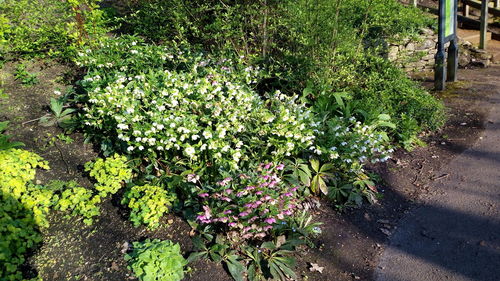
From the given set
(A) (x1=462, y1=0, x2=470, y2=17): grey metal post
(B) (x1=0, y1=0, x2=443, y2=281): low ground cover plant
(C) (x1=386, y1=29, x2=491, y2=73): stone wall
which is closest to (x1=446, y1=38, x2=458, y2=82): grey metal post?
(C) (x1=386, y1=29, x2=491, y2=73): stone wall

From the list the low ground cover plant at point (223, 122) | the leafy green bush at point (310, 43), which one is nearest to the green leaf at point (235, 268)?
the low ground cover plant at point (223, 122)

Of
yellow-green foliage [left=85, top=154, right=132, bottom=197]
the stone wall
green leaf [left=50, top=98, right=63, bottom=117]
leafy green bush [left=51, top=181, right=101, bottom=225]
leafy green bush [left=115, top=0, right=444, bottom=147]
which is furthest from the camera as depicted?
the stone wall

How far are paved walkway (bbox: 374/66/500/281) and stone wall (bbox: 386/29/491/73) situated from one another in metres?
3.36

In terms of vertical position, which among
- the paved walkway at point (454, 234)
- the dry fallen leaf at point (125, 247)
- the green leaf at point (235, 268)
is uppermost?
the dry fallen leaf at point (125, 247)

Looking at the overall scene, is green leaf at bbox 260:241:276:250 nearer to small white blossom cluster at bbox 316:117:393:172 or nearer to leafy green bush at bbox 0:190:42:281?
small white blossom cluster at bbox 316:117:393:172

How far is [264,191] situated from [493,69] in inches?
299

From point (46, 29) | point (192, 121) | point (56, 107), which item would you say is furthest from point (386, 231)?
point (46, 29)

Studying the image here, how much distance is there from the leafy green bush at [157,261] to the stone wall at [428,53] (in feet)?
18.7

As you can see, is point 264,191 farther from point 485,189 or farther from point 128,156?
point 485,189

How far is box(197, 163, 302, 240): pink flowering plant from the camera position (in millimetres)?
3447

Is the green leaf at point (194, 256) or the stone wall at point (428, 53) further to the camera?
the stone wall at point (428, 53)

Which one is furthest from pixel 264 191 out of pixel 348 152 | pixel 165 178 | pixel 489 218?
pixel 489 218

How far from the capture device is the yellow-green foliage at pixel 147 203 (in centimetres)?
357

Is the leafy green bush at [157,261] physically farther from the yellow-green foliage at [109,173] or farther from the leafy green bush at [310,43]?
the leafy green bush at [310,43]
